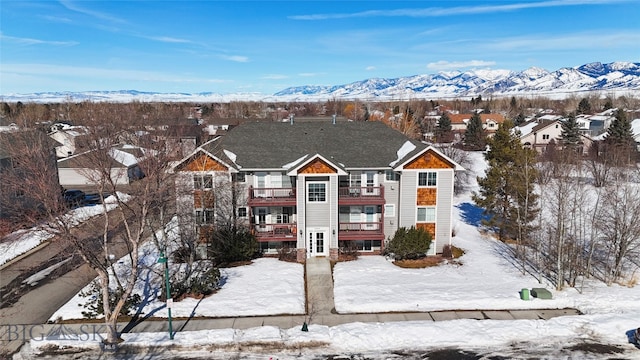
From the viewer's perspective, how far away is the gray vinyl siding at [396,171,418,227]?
99.2ft

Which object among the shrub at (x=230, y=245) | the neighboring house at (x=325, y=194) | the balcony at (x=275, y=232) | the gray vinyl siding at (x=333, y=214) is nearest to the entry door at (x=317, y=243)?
the neighboring house at (x=325, y=194)

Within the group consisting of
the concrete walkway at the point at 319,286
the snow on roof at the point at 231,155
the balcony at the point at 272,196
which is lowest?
the concrete walkway at the point at 319,286

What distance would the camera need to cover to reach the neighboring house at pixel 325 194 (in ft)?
96.6

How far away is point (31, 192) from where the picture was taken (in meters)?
17.3

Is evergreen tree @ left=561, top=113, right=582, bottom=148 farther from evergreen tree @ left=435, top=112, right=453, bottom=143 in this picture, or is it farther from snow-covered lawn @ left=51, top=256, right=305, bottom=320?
snow-covered lawn @ left=51, top=256, right=305, bottom=320

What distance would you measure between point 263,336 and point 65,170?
49.8m

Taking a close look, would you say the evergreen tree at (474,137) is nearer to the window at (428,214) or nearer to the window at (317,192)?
the window at (428,214)

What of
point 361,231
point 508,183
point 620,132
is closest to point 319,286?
point 361,231

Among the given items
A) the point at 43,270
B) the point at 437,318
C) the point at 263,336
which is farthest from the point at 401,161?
the point at 43,270

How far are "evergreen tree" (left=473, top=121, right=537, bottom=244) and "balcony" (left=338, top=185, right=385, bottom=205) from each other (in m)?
9.84

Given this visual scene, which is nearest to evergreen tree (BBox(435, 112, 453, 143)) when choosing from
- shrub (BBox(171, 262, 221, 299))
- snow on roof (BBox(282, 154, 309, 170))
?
snow on roof (BBox(282, 154, 309, 170))

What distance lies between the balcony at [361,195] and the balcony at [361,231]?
68.5 inches

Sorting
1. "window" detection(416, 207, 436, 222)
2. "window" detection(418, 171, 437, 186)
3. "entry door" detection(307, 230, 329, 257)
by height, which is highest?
"window" detection(418, 171, 437, 186)

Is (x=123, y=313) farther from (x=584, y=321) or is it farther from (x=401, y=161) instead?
(x=584, y=321)
